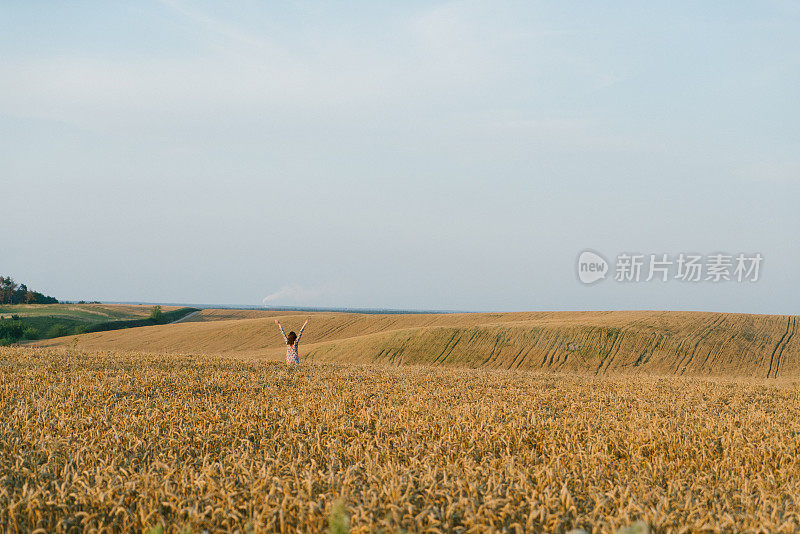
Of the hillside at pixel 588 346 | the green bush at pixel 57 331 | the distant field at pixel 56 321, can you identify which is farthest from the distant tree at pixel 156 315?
the hillside at pixel 588 346

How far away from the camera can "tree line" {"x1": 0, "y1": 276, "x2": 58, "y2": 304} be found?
98.8 m

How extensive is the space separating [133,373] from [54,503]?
7.67 meters

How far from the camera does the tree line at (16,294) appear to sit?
98.8 metres

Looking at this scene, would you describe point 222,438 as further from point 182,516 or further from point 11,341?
point 11,341

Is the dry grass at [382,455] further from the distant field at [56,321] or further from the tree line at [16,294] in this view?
the tree line at [16,294]

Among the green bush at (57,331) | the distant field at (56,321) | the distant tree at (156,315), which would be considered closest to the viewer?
the distant field at (56,321)

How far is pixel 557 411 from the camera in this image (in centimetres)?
732

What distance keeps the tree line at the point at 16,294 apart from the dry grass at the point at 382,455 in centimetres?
10889

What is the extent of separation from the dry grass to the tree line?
109 metres

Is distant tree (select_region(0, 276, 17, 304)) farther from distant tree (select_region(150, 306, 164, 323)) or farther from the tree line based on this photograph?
distant tree (select_region(150, 306, 164, 323))

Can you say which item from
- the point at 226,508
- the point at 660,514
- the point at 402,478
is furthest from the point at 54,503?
the point at 660,514

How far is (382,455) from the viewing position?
4.69 metres

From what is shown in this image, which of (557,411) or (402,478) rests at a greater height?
(402,478)

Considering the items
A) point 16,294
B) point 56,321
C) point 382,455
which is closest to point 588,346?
point 382,455
